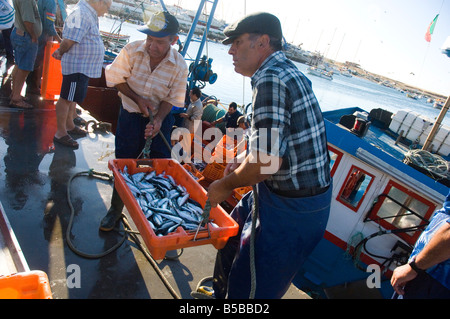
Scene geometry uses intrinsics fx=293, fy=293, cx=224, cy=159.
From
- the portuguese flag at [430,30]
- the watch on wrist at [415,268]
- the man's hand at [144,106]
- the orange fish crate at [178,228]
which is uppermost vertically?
the portuguese flag at [430,30]

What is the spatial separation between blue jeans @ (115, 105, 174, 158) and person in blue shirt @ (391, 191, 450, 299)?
2.98 meters

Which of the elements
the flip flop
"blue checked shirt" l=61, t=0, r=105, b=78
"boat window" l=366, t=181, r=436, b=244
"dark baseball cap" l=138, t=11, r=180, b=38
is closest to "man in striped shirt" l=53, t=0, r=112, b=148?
"blue checked shirt" l=61, t=0, r=105, b=78

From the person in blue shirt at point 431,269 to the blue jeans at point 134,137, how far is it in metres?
2.98

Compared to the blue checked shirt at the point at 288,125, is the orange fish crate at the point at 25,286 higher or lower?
lower

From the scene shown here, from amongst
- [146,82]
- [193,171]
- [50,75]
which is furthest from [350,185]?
[50,75]

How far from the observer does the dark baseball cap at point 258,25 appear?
85.4 inches

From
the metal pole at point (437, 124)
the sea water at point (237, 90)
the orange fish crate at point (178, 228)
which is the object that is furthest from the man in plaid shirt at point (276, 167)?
the sea water at point (237, 90)

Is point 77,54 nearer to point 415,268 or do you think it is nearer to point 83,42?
point 83,42

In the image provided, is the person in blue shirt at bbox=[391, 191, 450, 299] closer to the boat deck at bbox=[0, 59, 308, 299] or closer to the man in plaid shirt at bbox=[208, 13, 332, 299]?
the man in plaid shirt at bbox=[208, 13, 332, 299]

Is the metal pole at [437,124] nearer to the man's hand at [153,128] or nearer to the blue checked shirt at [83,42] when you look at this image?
the man's hand at [153,128]

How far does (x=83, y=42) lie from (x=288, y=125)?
4.28 metres

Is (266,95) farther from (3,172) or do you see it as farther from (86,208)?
(3,172)

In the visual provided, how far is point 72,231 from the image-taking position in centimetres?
340

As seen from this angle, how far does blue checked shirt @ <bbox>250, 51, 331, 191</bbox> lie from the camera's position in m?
2.00
